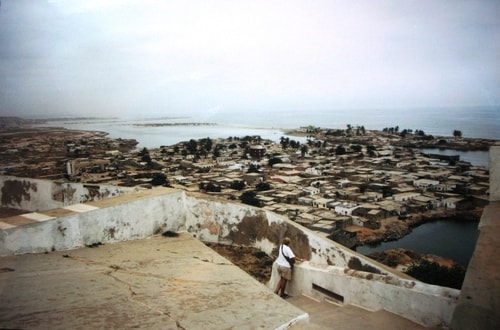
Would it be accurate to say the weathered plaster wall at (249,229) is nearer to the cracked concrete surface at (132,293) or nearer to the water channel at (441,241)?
the cracked concrete surface at (132,293)

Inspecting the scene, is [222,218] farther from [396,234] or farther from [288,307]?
[396,234]

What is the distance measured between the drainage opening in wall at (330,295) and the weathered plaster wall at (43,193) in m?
3.51

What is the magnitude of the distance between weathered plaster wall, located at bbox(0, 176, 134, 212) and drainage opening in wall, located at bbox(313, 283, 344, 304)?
3.51 metres

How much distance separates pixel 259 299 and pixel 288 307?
0.80 ft

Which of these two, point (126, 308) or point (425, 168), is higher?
point (126, 308)

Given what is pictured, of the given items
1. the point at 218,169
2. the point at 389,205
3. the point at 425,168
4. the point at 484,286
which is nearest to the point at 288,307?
the point at 484,286

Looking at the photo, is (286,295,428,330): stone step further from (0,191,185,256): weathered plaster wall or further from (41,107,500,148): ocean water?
(41,107,500,148): ocean water

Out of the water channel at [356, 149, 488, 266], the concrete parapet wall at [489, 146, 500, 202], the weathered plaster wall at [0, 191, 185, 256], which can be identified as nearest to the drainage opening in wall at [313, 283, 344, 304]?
the concrete parapet wall at [489, 146, 500, 202]

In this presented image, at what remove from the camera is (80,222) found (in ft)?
11.2

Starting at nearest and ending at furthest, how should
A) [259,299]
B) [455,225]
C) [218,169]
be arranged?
[259,299], [455,225], [218,169]

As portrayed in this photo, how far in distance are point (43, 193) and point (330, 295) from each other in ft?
16.3

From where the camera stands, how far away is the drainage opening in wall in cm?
277

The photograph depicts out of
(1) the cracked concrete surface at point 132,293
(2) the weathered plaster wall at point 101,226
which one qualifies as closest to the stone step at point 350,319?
(1) the cracked concrete surface at point 132,293

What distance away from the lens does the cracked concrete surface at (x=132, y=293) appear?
1.96m
